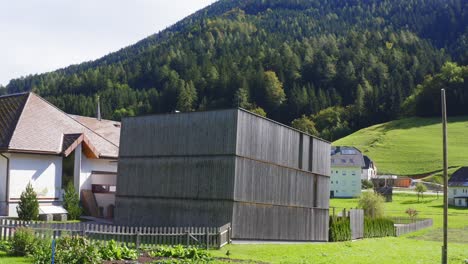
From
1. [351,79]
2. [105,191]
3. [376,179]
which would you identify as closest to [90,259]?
[105,191]

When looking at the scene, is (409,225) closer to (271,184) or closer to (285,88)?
(271,184)

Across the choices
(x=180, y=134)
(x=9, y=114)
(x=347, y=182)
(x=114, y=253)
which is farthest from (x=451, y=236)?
(x=347, y=182)

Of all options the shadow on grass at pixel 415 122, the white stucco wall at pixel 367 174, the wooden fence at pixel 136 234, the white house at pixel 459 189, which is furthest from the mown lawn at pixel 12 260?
the shadow on grass at pixel 415 122

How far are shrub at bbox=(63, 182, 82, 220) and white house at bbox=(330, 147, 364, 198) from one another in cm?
7004

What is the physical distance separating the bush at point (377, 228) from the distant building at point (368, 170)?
220 ft

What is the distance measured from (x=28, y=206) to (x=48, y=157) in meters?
4.57

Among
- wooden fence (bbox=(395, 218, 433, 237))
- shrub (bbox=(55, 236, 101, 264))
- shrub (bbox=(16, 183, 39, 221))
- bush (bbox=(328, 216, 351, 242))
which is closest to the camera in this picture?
shrub (bbox=(55, 236, 101, 264))

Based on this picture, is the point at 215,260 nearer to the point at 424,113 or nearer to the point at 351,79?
the point at 424,113

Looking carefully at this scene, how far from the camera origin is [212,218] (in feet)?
95.5

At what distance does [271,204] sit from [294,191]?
2821mm

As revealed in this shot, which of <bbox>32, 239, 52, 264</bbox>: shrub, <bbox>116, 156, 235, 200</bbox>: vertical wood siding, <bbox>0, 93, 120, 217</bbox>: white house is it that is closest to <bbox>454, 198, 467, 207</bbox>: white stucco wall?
<bbox>0, 93, 120, 217</bbox>: white house

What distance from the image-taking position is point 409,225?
167 feet

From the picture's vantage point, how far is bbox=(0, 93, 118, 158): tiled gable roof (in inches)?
1430

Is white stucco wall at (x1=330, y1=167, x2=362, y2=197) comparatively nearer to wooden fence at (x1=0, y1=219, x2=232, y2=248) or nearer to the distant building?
the distant building
